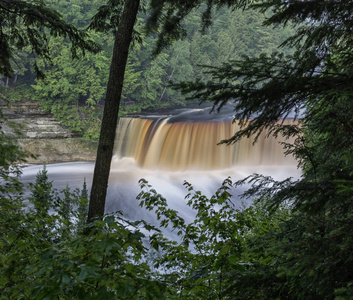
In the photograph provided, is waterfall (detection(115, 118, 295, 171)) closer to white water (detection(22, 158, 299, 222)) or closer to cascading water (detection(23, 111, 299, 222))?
cascading water (detection(23, 111, 299, 222))

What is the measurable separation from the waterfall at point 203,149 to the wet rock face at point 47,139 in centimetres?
561

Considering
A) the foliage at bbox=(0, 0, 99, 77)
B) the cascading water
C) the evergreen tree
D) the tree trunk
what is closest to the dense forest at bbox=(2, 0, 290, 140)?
the cascading water

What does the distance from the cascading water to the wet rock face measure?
1.52 m

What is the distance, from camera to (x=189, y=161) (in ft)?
64.3

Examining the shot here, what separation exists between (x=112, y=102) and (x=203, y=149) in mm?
15899

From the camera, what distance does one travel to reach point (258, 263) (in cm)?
242

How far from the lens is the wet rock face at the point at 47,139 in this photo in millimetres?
21938

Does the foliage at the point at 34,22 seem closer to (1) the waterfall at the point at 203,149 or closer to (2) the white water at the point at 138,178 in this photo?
(2) the white water at the point at 138,178

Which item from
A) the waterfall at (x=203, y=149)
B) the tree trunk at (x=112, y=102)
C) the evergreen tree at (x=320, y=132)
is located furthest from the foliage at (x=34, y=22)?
the waterfall at (x=203, y=149)

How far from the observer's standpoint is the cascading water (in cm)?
1853

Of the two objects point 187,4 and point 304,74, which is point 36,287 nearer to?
point 304,74

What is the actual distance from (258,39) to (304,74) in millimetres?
39037

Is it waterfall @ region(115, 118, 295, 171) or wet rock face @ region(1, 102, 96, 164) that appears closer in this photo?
waterfall @ region(115, 118, 295, 171)

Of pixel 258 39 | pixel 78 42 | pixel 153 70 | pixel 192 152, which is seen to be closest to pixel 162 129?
pixel 192 152
